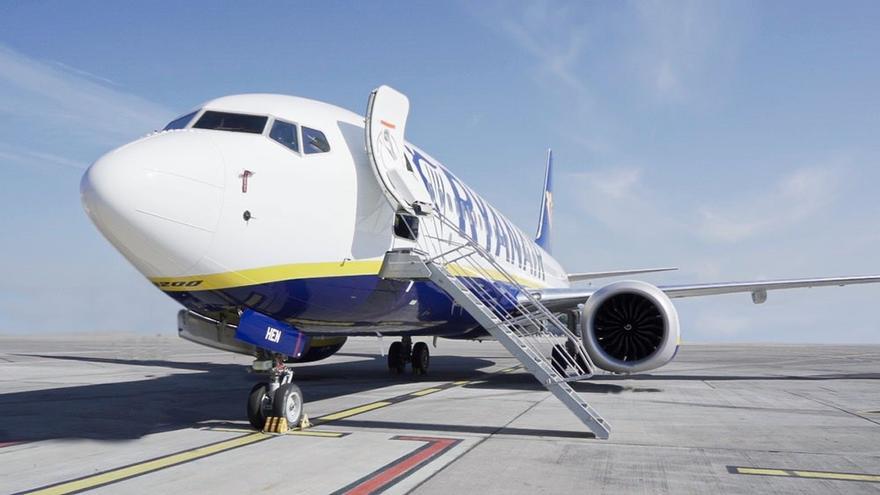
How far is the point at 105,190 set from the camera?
5.87 m

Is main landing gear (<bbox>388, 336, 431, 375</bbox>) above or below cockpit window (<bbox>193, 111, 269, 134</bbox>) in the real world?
below

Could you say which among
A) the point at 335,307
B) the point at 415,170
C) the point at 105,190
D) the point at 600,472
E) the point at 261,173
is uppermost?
the point at 415,170

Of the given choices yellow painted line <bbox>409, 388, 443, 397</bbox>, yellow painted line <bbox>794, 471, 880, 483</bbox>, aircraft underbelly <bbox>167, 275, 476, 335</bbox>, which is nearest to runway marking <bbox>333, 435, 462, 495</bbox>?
aircraft underbelly <bbox>167, 275, 476, 335</bbox>

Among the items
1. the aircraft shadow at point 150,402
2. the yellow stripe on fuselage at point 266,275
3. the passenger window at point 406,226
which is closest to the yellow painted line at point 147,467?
the aircraft shadow at point 150,402

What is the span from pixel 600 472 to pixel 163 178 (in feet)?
15.3

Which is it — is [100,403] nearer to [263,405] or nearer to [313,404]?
[313,404]

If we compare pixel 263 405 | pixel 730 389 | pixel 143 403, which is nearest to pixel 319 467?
pixel 263 405

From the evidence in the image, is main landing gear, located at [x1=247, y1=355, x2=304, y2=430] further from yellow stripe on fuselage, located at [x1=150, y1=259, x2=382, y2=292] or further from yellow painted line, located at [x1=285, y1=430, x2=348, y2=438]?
yellow stripe on fuselage, located at [x1=150, y1=259, x2=382, y2=292]

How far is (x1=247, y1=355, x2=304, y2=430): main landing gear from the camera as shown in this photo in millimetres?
7816

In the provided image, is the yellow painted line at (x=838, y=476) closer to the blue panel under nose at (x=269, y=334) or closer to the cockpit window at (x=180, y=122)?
the blue panel under nose at (x=269, y=334)

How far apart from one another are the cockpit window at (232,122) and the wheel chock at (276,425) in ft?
10.8

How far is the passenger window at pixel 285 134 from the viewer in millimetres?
7348

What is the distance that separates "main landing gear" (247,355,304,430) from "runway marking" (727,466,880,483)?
4.80 meters

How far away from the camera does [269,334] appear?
24.5ft
